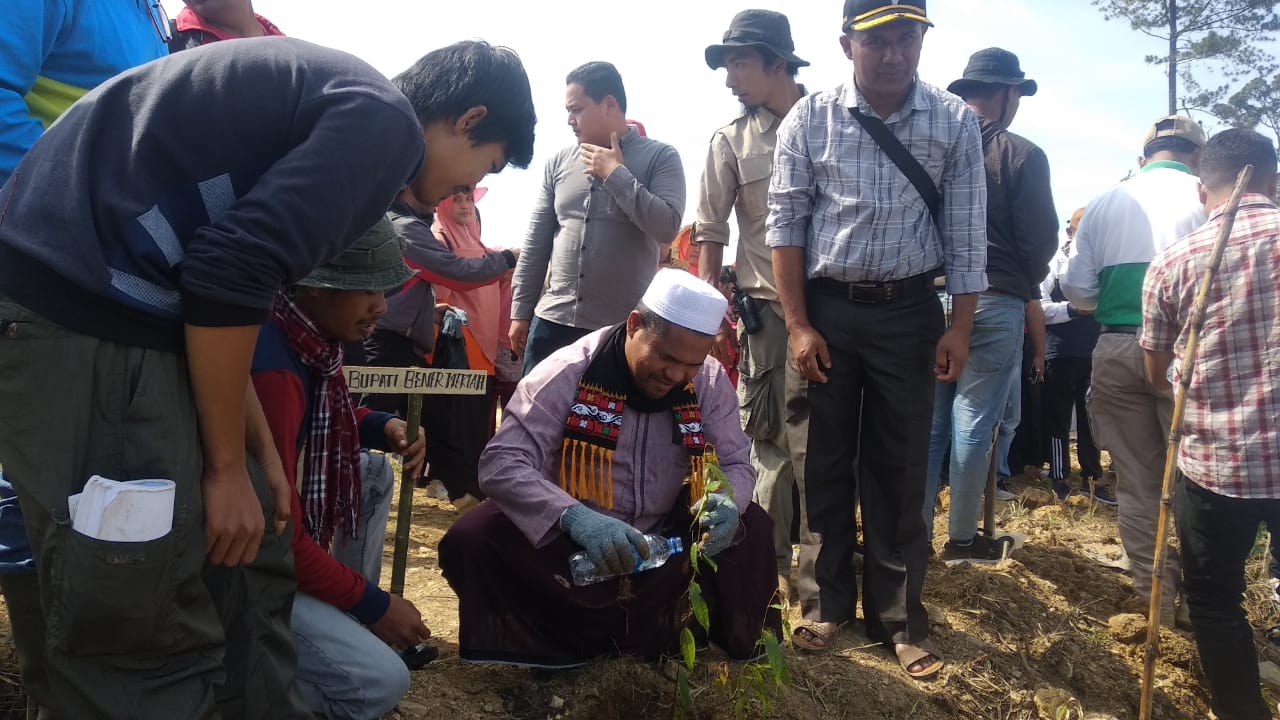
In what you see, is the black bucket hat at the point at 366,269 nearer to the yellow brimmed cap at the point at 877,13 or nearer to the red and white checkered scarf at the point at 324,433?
the red and white checkered scarf at the point at 324,433

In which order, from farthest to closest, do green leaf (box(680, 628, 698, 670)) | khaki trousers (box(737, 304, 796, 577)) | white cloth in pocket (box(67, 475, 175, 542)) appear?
1. khaki trousers (box(737, 304, 796, 577))
2. green leaf (box(680, 628, 698, 670))
3. white cloth in pocket (box(67, 475, 175, 542))

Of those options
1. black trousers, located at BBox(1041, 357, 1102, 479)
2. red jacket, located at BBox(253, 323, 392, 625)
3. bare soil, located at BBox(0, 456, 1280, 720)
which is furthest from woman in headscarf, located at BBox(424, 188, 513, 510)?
black trousers, located at BBox(1041, 357, 1102, 479)

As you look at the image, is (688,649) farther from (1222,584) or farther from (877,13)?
(877,13)

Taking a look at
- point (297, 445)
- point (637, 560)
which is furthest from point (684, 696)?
point (297, 445)

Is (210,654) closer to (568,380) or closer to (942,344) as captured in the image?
(568,380)

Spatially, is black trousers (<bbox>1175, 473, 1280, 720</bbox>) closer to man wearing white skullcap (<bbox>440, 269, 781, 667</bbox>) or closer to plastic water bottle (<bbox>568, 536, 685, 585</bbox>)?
man wearing white skullcap (<bbox>440, 269, 781, 667</bbox>)

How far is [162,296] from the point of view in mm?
1516

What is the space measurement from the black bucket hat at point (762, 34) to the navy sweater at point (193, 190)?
9.14ft

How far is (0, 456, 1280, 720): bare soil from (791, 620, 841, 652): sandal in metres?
0.05

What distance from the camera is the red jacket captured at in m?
2.12

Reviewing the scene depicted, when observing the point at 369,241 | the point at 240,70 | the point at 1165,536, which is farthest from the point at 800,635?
the point at 240,70

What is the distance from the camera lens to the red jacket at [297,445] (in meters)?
2.12

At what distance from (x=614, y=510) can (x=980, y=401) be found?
2237 mm

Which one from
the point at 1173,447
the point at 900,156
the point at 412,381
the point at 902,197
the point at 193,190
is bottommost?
the point at 1173,447
